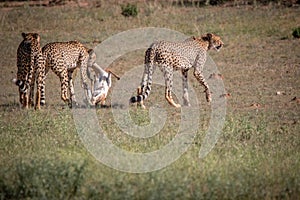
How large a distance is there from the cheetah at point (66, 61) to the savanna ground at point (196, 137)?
0.33 meters

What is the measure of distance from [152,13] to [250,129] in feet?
43.8

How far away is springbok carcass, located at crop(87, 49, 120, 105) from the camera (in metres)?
13.7

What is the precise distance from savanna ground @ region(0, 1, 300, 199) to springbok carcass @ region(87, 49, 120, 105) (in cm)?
24

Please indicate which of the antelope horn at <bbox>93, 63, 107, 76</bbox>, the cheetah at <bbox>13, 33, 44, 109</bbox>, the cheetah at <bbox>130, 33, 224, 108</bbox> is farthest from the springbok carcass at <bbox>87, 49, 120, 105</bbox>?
the cheetah at <bbox>13, 33, 44, 109</bbox>

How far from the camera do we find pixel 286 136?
36.2 ft

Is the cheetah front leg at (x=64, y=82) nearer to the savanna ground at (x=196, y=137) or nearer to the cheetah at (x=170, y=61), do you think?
Result: the savanna ground at (x=196, y=137)

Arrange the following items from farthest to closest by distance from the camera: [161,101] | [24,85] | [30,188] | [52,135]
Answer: [161,101]
[24,85]
[52,135]
[30,188]

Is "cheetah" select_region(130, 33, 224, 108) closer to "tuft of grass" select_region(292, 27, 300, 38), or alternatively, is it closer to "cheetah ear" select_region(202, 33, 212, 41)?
"cheetah ear" select_region(202, 33, 212, 41)

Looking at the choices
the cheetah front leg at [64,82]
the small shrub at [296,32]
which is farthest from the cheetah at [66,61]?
the small shrub at [296,32]

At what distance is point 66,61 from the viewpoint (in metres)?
13.7

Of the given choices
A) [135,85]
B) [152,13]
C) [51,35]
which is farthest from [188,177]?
[152,13]

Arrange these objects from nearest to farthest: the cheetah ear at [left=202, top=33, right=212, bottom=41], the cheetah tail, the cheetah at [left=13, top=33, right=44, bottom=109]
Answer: the cheetah tail < the cheetah at [left=13, top=33, right=44, bottom=109] < the cheetah ear at [left=202, top=33, right=212, bottom=41]

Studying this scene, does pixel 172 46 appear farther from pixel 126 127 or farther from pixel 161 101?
pixel 126 127

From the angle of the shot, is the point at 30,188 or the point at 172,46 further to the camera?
the point at 172,46
